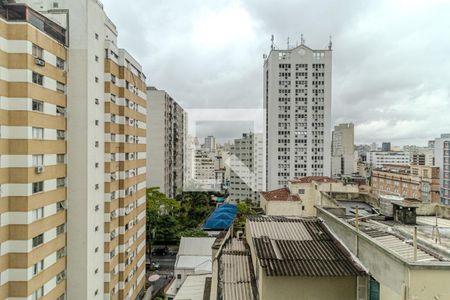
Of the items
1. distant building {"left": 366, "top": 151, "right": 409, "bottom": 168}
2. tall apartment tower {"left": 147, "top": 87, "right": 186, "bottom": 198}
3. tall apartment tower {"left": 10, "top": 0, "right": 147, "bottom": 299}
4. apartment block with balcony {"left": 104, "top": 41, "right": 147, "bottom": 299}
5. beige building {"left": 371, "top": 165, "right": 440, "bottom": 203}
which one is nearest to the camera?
tall apartment tower {"left": 10, "top": 0, "right": 147, "bottom": 299}

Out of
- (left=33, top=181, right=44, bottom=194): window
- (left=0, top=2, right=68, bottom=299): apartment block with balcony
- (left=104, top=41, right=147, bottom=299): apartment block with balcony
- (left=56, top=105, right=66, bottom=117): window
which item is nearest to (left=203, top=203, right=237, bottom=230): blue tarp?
(left=104, top=41, right=147, bottom=299): apartment block with balcony

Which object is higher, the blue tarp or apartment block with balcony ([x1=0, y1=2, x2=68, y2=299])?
apartment block with balcony ([x1=0, y1=2, x2=68, y2=299])

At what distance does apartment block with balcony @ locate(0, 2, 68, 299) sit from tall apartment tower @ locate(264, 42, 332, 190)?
88.1ft

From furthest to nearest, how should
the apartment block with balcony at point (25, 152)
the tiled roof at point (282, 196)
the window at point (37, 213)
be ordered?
the tiled roof at point (282, 196), the window at point (37, 213), the apartment block with balcony at point (25, 152)

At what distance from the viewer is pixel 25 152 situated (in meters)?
7.47

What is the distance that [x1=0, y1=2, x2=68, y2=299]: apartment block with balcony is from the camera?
7.36m

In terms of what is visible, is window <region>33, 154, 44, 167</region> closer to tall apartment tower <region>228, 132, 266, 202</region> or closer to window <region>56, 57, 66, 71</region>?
window <region>56, 57, 66, 71</region>

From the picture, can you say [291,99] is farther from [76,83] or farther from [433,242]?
[433,242]

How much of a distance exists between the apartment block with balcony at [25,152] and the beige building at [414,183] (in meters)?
33.7

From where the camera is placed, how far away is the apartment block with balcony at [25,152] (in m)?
7.36

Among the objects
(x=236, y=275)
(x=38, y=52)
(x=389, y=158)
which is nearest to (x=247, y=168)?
(x=38, y=52)

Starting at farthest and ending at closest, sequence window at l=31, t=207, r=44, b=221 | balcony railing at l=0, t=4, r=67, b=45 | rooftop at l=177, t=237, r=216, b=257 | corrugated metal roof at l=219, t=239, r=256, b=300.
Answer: rooftop at l=177, t=237, r=216, b=257
window at l=31, t=207, r=44, b=221
balcony railing at l=0, t=4, r=67, b=45
corrugated metal roof at l=219, t=239, r=256, b=300

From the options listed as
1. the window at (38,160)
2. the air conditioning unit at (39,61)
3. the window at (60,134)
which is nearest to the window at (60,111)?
the window at (60,134)

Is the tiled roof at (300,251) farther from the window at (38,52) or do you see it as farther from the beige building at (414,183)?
the beige building at (414,183)
